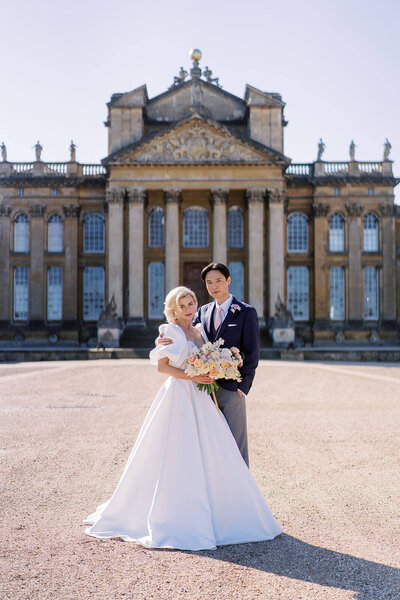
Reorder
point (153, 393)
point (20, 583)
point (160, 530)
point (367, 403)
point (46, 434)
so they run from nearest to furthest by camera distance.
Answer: point (20, 583)
point (160, 530)
point (46, 434)
point (367, 403)
point (153, 393)

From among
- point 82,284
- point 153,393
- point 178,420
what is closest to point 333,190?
point 82,284


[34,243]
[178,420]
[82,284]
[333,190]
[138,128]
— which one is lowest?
[178,420]

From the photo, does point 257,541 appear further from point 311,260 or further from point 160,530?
Result: point 311,260

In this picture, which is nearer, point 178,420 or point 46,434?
point 178,420

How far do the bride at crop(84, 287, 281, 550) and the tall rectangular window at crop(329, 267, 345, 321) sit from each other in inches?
1455

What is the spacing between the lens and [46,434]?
10.3 m

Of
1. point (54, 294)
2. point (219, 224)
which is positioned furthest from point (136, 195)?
point (54, 294)

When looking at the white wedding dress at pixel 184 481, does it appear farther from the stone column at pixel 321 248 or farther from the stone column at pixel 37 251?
the stone column at pixel 37 251

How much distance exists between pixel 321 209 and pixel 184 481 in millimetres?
37815

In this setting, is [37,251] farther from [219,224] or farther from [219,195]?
[219,195]

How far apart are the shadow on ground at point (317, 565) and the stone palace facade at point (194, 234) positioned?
108 feet

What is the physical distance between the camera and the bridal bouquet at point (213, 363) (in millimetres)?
5152

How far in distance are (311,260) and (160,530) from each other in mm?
38059

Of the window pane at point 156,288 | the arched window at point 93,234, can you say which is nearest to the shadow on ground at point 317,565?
the window pane at point 156,288
